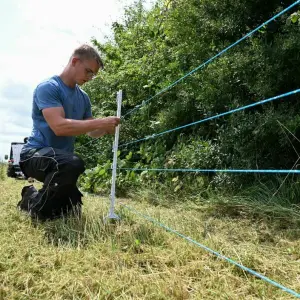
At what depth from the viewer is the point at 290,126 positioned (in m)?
2.83

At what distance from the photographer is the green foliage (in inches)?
118

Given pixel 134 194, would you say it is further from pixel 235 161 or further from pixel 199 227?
pixel 199 227

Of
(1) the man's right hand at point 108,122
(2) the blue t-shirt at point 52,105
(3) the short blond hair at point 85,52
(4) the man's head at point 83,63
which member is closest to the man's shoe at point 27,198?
(2) the blue t-shirt at point 52,105

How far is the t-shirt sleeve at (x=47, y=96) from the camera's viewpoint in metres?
2.51

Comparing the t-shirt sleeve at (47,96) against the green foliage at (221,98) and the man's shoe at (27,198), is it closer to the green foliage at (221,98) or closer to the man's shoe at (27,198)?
the man's shoe at (27,198)

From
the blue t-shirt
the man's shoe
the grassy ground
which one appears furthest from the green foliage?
the man's shoe

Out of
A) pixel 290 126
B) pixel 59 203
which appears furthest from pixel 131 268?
pixel 290 126

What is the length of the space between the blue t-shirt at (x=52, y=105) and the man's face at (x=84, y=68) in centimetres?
13

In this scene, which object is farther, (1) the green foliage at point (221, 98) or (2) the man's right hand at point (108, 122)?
(1) the green foliage at point (221, 98)

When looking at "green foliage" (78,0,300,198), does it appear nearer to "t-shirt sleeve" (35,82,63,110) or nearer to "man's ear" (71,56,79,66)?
"man's ear" (71,56,79,66)

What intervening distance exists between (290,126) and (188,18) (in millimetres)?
1613

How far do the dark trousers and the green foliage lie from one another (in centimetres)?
137

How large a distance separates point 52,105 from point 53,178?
A: 494 mm

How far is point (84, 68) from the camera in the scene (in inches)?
106
